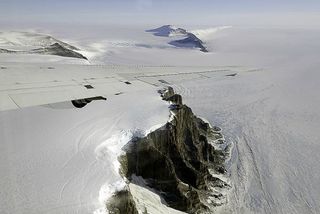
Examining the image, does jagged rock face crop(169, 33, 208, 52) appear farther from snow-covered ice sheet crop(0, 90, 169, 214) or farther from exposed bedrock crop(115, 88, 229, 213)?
snow-covered ice sheet crop(0, 90, 169, 214)

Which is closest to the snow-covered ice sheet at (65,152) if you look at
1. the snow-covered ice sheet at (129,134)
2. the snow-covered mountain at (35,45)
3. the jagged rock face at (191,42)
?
the snow-covered ice sheet at (129,134)

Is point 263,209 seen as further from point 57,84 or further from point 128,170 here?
point 57,84

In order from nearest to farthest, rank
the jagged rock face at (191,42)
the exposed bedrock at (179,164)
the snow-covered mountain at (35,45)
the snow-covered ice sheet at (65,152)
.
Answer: the snow-covered ice sheet at (65,152) < the exposed bedrock at (179,164) < the snow-covered mountain at (35,45) < the jagged rock face at (191,42)

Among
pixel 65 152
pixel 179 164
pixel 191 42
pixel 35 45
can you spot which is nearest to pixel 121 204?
pixel 65 152

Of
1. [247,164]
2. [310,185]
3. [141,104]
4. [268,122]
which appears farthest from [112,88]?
[268,122]

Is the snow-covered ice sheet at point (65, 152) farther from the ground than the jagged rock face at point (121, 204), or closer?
farther from the ground

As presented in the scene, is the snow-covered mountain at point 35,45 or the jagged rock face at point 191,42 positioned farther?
the jagged rock face at point 191,42

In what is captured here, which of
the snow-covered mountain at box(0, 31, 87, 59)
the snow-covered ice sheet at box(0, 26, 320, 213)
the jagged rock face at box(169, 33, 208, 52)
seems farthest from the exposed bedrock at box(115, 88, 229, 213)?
the jagged rock face at box(169, 33, 208, 52)

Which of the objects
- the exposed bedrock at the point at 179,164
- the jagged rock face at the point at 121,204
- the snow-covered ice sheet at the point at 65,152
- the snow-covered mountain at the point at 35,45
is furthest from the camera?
the snow-covered mountain at the point at 35,45

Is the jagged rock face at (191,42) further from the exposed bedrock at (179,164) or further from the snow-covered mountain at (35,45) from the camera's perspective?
the exposed bedrock at (179,164)
